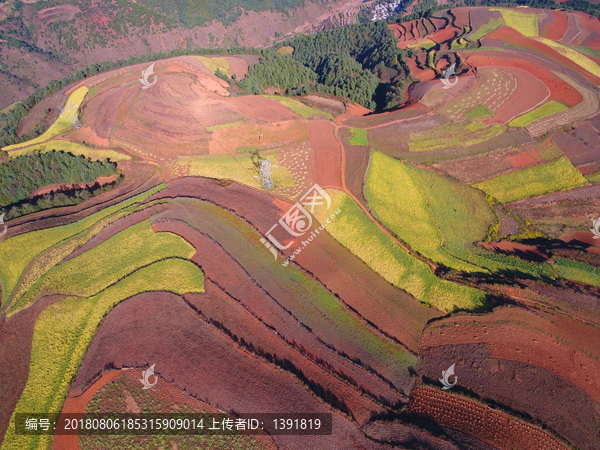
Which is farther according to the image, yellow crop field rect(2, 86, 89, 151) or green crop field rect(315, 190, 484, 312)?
yellow crop field rect(2, 86, 89, 151)

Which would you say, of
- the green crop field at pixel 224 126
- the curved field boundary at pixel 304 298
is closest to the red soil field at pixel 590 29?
the green crop field at pixel 224 126

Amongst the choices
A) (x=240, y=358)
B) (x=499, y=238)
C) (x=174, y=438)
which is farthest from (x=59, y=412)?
(x=499, y=238)

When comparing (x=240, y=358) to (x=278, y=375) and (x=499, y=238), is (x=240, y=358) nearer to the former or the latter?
(x=278, y=375)

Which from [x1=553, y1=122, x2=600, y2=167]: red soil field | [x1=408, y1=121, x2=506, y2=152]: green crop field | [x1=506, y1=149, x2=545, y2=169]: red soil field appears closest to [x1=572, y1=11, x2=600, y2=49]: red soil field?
[x1=553, y1=122, x2=600, y2=167]: red soil field

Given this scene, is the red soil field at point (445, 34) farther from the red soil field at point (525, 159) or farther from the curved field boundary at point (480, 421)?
the curved field boundary at point (480, 421)

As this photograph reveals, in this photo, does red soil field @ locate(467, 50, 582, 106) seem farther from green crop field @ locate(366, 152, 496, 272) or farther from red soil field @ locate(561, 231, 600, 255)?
green crop field @ locate(366, 152, 496, 272)

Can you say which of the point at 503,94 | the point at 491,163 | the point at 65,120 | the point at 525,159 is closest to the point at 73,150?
the point at 65,120
